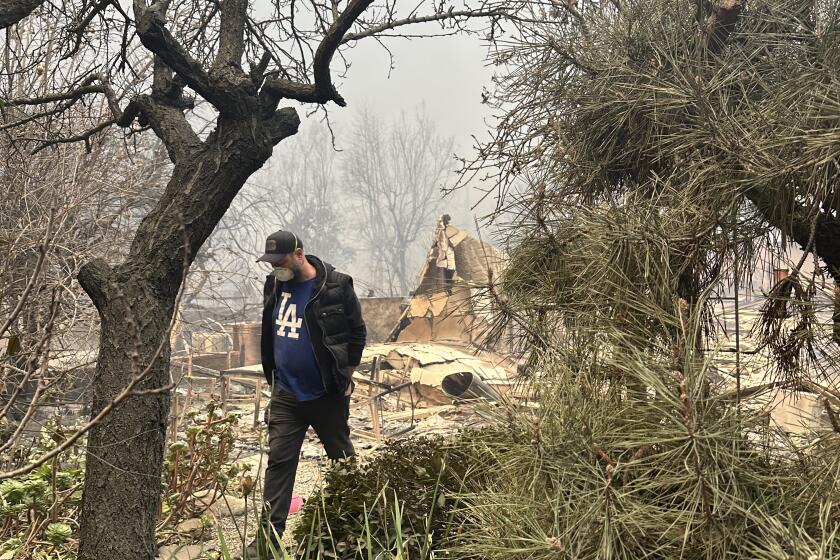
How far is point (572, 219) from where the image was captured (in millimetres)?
2936

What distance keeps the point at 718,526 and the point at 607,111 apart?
177 centimetres

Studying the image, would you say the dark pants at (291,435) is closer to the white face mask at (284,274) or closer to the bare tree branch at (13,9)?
the white face mask at (284,274)

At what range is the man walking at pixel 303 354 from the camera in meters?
4.12

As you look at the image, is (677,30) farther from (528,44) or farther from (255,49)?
(255,49)

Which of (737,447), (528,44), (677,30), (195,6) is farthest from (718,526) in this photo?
(195,6)

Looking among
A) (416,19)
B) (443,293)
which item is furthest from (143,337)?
(443,293)

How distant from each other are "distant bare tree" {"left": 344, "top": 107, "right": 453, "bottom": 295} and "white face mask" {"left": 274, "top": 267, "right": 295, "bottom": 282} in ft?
151

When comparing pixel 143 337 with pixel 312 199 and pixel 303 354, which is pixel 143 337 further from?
pixel 312 199

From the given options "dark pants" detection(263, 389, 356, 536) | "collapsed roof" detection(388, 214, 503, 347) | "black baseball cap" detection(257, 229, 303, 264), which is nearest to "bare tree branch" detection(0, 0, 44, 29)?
"black baseball cap" detection(257, 229, 303, 264)

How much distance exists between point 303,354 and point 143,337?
951 millimetres

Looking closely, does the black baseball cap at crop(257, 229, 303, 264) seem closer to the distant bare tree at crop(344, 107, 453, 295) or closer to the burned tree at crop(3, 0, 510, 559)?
the burned tree at crop(3, 0, 510, 559)

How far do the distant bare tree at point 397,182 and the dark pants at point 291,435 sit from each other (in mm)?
46077

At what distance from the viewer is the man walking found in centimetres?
412

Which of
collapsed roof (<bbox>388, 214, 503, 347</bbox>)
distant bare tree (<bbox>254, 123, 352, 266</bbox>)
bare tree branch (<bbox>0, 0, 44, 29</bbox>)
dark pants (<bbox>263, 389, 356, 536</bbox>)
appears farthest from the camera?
distant bare tree (<bbox>254, 123, 352, 266</bbox>)
